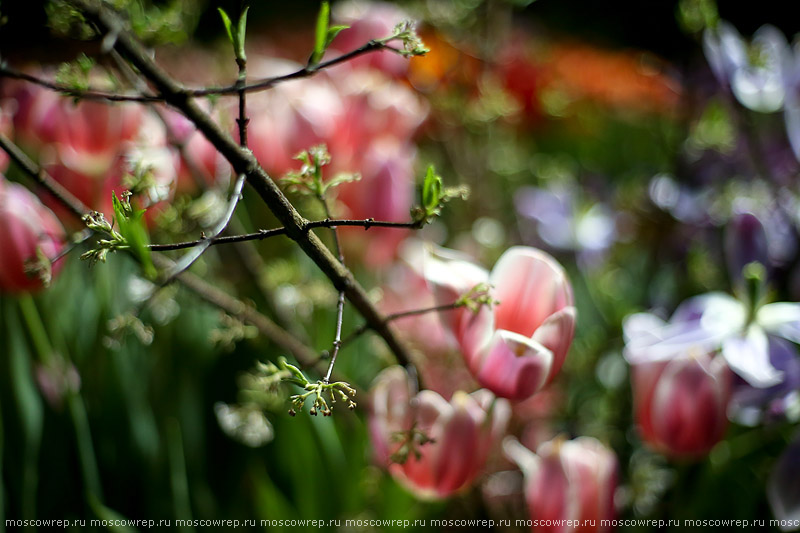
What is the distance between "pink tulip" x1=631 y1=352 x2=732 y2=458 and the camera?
36 cm

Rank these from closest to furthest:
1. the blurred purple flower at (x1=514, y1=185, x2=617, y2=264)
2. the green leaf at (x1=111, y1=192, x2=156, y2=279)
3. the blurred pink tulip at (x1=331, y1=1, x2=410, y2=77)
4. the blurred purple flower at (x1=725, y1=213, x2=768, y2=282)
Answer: the green leaf at (x1=111, y1=192, x2=156, y2=279) < the blurred purple flower at (x1=725, y1=213, x2=768, y2=282) < the blurred pink tulip at (x1=331, y1=1, x2=410, y2=77) < the blurred purple flower at (x1=514, y1=185, x2=617, y2=264)

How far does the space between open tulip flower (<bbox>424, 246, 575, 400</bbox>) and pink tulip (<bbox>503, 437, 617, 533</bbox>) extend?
7 cm

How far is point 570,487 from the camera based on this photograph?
0.34 metres

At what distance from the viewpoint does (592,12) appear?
3.70 meters

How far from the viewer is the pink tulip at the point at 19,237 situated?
36 centimetres

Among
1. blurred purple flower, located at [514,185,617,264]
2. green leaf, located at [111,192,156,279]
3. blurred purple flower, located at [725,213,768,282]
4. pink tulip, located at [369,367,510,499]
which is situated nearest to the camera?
green leaf, located at [111,192,156,279]

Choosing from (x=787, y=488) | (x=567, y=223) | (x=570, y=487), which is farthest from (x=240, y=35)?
(x=567, y=223)

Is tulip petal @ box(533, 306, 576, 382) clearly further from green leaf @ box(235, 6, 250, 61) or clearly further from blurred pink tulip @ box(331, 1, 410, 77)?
blurred pink tulip @ box(331, 1, 410, 77)

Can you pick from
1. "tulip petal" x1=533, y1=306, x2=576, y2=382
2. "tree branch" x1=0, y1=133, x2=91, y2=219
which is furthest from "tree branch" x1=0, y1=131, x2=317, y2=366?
"tulip petal" x1=533, y1=306, x2=576, y2=382

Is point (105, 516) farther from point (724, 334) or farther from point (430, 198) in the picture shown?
point (724, 334)

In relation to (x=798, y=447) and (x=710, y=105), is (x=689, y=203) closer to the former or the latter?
(x=710, y=105)

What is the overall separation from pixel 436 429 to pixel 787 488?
0.21 metres

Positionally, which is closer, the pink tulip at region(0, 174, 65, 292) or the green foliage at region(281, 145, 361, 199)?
the green foliage at region(281, 145, 361, 199)

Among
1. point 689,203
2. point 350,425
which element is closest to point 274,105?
point 350,425
